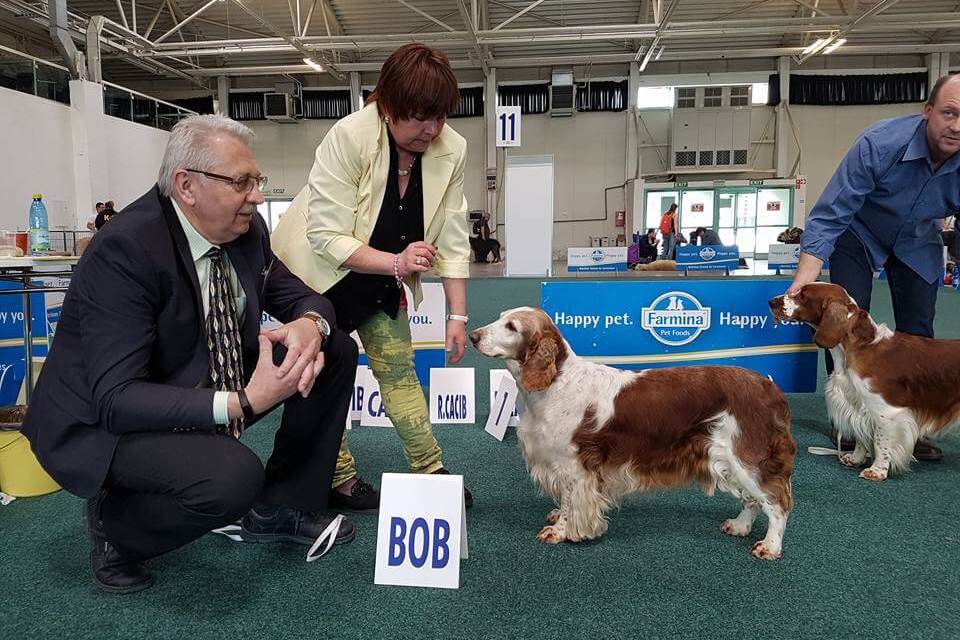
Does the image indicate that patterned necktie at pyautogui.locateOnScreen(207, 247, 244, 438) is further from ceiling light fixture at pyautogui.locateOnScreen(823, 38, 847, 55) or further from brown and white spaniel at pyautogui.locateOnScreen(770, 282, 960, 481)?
ceiling light fixture at pyautogui.locateOnScreen(823, 38, 847, 55)

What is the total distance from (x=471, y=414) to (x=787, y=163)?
17616 mm

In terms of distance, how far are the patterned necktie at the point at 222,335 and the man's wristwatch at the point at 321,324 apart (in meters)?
0.23


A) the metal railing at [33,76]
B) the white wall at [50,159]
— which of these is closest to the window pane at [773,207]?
the white wall at [50,159]

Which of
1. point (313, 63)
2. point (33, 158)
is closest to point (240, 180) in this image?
point (33, 158)

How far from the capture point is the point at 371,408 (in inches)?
147

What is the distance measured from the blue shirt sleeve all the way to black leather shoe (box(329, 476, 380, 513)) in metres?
2.43

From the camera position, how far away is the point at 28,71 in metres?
11.2

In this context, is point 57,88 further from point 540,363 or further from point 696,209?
point 696,209

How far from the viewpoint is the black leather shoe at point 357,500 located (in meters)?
2.51

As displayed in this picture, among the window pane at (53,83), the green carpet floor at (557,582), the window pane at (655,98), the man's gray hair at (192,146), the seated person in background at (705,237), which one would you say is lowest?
the green carpet floor at (557,582)

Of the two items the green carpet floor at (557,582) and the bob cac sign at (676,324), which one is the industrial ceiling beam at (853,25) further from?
the green carpet floor at (557,582)

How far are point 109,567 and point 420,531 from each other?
37.4 inches

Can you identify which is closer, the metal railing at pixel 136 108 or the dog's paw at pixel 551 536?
the dog's paw at pixel 551 536

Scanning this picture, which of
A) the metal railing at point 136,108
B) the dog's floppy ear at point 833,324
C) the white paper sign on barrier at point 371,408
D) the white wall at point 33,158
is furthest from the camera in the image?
the metal railing at point 136,108
